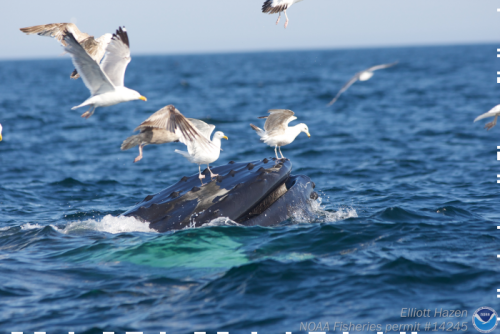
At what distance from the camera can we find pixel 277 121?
10.4 m

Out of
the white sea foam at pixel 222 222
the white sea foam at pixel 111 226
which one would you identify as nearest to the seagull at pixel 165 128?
the white sea foam at pixel 111 226

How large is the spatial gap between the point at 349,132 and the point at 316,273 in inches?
676

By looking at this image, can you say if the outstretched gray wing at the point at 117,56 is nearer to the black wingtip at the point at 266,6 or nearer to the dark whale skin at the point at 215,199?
the dark whale skin at the point at 215,199

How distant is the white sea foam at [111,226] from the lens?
831 cm

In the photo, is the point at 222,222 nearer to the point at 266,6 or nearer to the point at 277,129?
the point at 277,129

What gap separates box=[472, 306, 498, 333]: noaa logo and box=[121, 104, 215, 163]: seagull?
202 inches

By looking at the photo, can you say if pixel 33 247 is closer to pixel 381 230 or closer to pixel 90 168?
pixel 381 230

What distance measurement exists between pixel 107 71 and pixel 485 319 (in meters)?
7.18

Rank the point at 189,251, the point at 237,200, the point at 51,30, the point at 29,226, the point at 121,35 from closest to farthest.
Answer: the point at 189,251, the point at 237,200, the point at 121,35, the point at 29,226, the point at 51,30

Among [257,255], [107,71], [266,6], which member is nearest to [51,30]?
[107,71]

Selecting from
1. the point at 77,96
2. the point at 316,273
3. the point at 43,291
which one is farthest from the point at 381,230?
the point at 77,96

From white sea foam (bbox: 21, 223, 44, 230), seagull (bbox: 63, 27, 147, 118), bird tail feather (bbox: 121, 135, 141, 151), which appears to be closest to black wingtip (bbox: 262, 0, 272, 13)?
seagull (bbox: 63, 27, 147, 118)

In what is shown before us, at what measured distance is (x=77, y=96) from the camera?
46.1 meters

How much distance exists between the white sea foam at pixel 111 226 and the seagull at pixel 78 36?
2.94 metres
